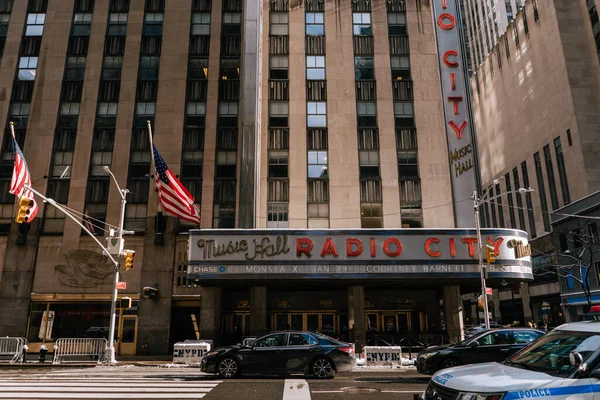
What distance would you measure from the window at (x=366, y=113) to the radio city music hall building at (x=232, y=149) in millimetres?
138

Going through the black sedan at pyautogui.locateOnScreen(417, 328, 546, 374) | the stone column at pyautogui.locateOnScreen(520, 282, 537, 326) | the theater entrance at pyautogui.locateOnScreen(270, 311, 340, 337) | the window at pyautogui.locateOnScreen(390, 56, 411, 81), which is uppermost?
the window at pyautogui.locateOnScreen(390, 56, 411, 81)

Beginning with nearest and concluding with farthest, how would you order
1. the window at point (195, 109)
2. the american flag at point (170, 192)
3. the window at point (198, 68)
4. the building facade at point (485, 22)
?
1. the american flag at point (170, 192)
2. the window at point (195, 109)
3. the window at point (198, 68)
4. the building facade at point (485, 22)

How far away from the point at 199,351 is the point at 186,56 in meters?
24.6

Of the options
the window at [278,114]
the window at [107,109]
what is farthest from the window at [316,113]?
the window at [107,109]

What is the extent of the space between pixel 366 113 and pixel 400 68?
482 cm

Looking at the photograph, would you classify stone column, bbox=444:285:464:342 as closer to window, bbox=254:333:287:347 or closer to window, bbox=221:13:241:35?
window, bbox=254:333:287:347

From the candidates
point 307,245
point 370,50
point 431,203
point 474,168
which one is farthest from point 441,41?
point 307,245

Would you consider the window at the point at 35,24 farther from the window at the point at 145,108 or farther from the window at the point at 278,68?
the window at the point at 278,68

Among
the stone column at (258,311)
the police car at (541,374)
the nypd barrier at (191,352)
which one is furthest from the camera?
the stone column at (258,311)

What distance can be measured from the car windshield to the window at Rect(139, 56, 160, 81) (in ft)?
116

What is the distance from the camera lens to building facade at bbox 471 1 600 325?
54656 millimetres

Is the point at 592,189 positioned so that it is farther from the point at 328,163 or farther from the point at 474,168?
the point at 328,163

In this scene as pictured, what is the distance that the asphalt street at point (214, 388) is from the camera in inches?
449

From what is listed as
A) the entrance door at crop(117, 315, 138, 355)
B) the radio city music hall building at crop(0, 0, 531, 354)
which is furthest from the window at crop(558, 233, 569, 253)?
the entrance door at crop(117, 315, 138, 355)
